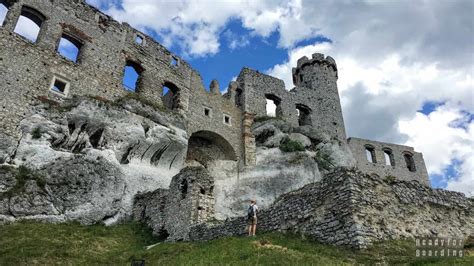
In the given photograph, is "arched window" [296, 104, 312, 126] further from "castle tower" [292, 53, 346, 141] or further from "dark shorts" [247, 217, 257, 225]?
"dark shorts" [247, 217, 257, 225]

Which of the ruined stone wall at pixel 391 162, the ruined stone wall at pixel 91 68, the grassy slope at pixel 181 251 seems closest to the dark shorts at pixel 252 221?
the grassy slope at pixel 181 251

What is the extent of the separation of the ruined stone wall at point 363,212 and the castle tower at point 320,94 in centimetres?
1882

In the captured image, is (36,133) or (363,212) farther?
(36,133)

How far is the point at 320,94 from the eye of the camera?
3500cm

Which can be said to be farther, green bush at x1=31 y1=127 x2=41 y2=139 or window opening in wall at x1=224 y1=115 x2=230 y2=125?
window opening in wall at x1=224 y1=115 x2=230 y2=125

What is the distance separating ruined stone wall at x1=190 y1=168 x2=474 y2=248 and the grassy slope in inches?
17.3

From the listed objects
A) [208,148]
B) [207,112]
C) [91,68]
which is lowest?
[208,148]

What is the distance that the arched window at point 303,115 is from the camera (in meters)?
33.2

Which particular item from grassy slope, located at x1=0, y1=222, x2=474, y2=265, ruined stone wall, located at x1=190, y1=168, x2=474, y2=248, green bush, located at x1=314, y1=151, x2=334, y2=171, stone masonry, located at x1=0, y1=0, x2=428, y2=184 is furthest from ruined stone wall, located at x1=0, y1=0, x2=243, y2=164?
ruined stone wall, located at x1=190, y1=168, x2=474, y2=248

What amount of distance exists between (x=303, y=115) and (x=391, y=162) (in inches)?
495

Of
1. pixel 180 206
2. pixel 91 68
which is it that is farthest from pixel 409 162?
pixel 91 68

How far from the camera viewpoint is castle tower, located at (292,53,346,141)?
33219mm

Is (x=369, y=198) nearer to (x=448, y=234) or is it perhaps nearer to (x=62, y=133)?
(x=448, y=234)

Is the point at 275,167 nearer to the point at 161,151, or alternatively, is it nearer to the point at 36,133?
the point at 161,151
